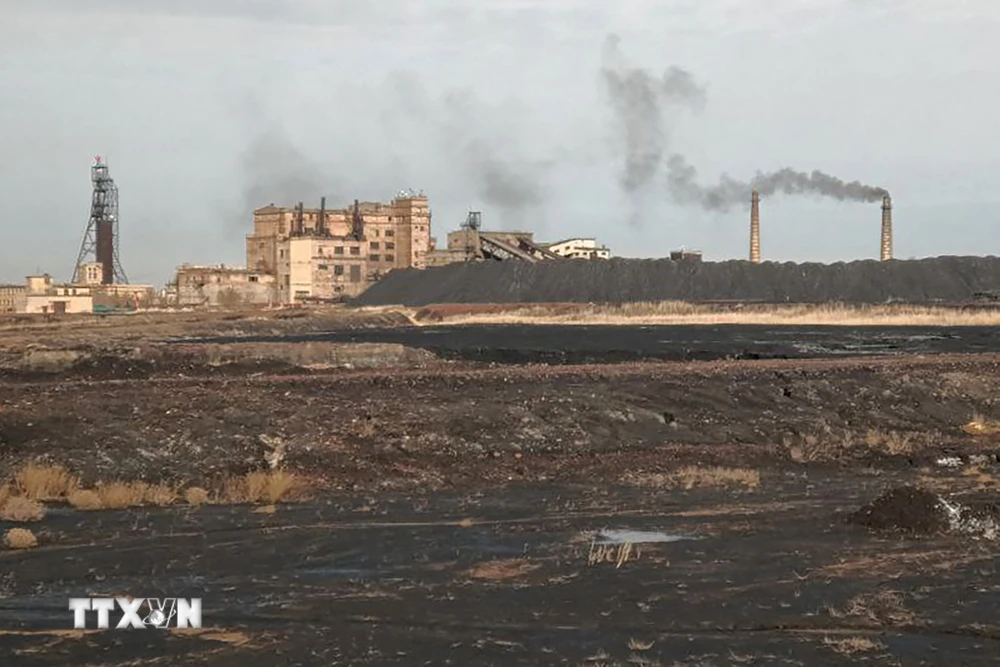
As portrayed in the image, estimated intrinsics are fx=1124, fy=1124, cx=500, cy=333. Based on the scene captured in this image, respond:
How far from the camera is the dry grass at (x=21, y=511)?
48.6 ft

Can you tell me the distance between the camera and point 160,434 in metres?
19.7

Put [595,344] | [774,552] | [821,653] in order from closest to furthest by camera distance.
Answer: [821,653], [774,552], [595,344]

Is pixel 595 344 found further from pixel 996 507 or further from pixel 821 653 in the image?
pixel 821 653

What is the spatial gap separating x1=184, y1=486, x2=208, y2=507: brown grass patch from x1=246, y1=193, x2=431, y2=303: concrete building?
97651 millimetres

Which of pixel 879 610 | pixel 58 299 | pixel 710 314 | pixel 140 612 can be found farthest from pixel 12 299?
pixel 879 610

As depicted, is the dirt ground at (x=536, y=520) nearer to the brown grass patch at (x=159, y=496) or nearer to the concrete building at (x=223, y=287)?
the brown grass patch at (x=159, y=496)

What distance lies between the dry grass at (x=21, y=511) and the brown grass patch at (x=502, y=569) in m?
6.58

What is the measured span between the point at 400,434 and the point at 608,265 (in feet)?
238

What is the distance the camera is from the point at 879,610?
10211mm

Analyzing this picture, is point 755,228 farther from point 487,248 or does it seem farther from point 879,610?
point 879,610

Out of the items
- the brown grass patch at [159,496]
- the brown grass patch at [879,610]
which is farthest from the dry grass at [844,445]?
the brown grass patch at [159,496]

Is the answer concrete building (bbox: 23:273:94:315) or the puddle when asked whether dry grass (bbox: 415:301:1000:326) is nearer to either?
concrete building (bbox: 23:273:94:315)

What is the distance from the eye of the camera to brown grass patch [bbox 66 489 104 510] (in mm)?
15906

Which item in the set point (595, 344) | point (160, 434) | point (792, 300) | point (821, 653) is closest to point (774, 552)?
point (821, 653)
